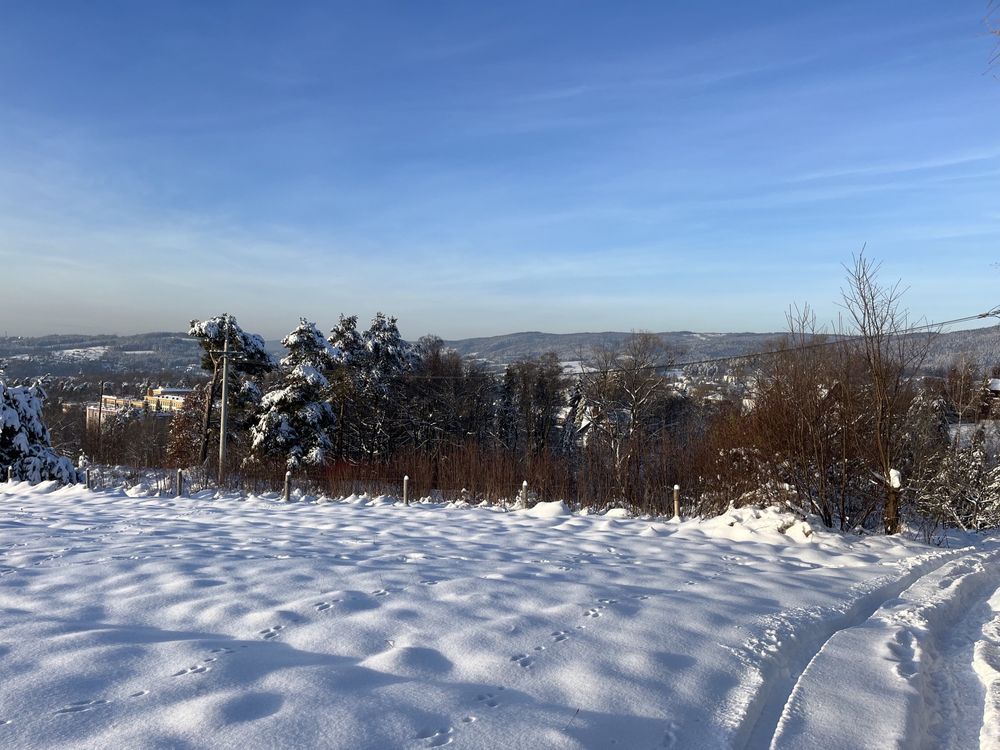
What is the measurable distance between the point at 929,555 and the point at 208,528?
10.3 meters

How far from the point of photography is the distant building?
58625mm

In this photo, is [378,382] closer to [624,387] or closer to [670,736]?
[624,387]

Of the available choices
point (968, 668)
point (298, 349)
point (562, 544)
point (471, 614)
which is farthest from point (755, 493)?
point (298, 349)

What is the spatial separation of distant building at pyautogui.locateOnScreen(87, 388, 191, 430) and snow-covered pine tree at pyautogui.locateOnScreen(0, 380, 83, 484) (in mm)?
26355

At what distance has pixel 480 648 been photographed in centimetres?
452

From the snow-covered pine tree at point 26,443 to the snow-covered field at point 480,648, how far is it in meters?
18.0

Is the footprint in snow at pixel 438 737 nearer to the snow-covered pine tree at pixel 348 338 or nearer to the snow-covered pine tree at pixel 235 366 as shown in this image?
the snow-covered pine tree at pixel 235 366

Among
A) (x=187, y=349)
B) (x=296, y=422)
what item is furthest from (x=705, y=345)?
(x=187, y=349)

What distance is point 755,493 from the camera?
12.9m

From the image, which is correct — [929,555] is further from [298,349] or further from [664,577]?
[298,349]

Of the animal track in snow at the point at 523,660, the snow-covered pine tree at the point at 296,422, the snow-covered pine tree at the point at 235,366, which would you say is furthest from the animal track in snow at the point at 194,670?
the snow-covered pine tree at the point at 235,366

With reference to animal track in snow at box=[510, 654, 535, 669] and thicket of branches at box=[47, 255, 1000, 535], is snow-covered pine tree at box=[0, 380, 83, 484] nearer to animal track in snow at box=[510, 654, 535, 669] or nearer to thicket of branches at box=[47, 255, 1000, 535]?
thicket of branches at box=[47, 255, 1000, 535]

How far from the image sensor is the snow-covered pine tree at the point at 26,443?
77.6ft

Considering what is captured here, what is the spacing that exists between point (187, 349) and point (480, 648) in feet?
364
